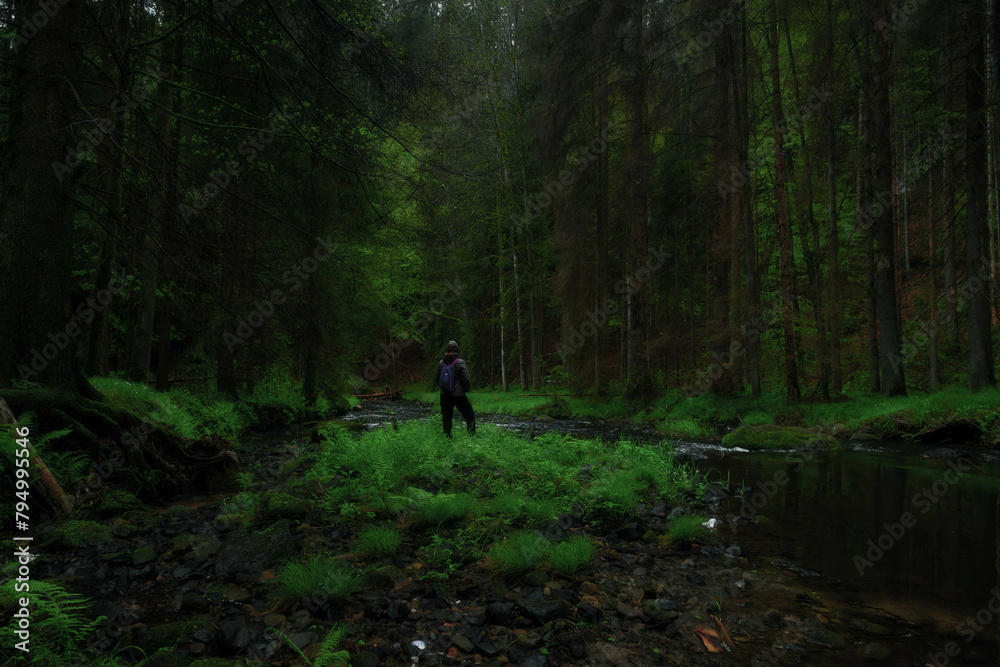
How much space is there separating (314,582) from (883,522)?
633 centimetres

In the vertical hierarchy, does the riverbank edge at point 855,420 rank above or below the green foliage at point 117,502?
below

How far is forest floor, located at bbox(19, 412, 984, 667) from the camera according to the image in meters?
3.03

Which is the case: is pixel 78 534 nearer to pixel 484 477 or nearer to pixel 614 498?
pixel 484 477

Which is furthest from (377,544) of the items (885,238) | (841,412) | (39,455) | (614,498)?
(885,238)

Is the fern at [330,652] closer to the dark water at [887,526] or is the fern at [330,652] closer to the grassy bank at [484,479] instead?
the grassy bank at [484,479]

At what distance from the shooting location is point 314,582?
11.5 ft

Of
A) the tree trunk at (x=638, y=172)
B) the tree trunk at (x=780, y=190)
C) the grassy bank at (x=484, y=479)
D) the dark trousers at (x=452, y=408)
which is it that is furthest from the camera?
the tree trunk at (x=638, y=172)

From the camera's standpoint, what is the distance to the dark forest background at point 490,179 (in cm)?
469

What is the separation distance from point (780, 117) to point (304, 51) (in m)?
14.6

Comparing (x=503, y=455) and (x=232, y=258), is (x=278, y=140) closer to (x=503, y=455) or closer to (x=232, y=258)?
(x=232, y=258)

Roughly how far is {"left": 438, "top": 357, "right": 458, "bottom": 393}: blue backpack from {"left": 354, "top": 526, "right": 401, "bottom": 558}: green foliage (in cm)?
517

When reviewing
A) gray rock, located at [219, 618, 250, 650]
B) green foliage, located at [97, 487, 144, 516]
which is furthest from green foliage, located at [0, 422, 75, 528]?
gray rock, located at [219, 618, 250, 650]

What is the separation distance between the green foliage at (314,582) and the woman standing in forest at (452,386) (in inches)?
228

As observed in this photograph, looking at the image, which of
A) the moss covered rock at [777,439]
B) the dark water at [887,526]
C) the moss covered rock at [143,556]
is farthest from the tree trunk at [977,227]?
the moss covered rock at [143,556]
